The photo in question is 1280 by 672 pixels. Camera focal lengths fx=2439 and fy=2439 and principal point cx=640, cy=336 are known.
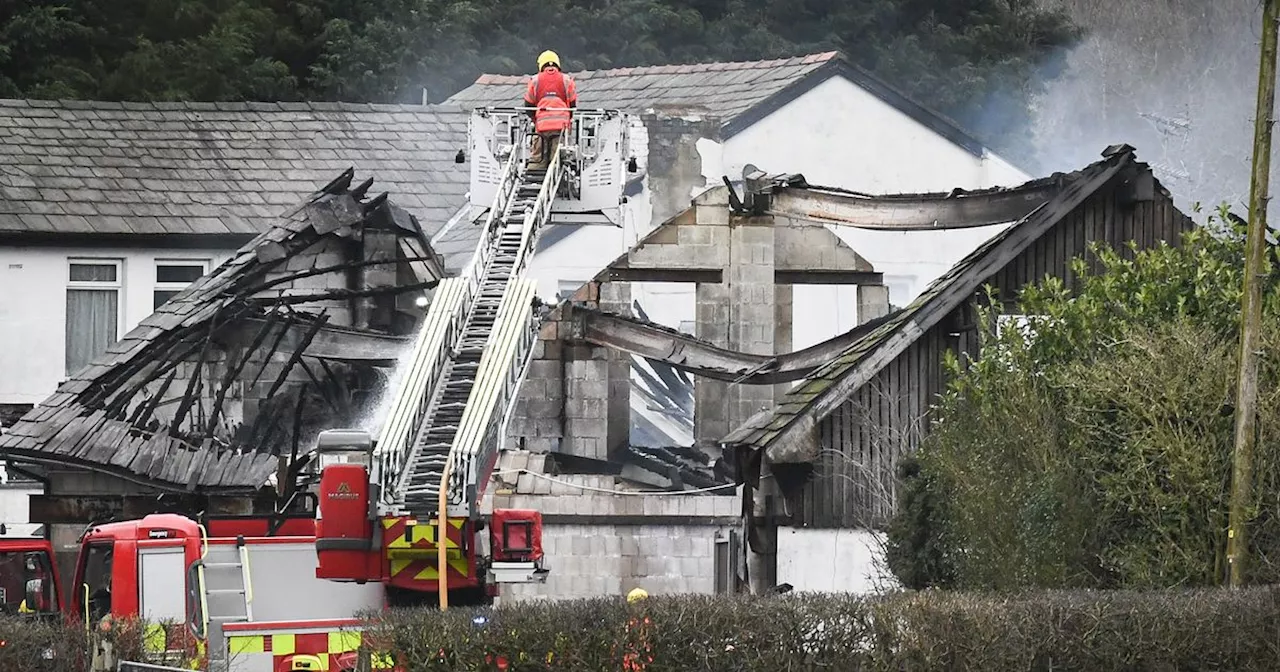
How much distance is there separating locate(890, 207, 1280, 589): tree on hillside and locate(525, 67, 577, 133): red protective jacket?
7.34 metres

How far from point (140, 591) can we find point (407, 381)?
8.42 ft

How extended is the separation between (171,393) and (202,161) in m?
8.09

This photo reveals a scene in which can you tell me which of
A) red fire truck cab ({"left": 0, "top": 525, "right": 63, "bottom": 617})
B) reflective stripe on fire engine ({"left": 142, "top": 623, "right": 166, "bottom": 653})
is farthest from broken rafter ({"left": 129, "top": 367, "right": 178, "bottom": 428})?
reflective stripe on fire engine ({"left": 142, "top": 623, "right": 166, "bottom": 653})

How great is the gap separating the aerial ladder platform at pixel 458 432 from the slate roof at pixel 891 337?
290 centimetres

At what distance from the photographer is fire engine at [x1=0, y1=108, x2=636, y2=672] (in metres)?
17.5

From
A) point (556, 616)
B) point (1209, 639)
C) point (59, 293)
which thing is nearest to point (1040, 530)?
point (1209, 639)

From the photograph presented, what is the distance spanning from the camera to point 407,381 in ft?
61.6

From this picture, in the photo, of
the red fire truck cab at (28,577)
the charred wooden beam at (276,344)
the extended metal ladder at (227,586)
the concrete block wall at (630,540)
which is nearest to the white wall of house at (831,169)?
the charred wooden beam at (276,344)

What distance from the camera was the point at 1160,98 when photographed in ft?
160

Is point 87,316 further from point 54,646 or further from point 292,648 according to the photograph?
point 54,646

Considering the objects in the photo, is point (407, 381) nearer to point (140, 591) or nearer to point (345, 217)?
point (140, 591)

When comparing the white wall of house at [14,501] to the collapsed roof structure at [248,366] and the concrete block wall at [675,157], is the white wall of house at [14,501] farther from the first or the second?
the concrete block wall at [675,157]

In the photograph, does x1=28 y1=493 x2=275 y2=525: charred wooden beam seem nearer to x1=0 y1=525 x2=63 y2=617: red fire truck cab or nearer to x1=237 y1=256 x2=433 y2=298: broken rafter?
x1=237 y1=256 x2=433 y2=298: broken rafter

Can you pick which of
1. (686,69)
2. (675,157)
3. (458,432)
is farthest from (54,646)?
(686,69)
